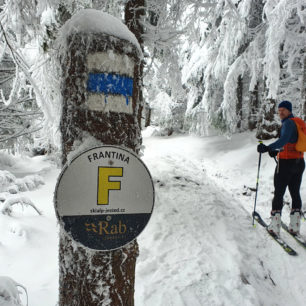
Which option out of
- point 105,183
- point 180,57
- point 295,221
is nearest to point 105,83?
point 105,183

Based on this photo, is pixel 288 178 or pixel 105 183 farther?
pixel 288 178

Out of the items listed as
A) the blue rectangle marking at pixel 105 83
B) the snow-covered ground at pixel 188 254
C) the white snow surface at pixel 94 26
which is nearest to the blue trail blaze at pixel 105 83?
the blue rectangle marking at pixel 105 83

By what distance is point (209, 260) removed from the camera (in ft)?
11.5

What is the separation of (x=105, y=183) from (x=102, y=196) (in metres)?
0.06

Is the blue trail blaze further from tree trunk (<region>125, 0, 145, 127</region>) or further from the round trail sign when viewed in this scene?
tree trunk (<region>125, 0, 145, 127</region>)

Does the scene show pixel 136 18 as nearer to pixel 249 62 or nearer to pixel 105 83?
pixel 105 83

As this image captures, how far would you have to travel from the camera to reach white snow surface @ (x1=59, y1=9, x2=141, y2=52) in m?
1.26

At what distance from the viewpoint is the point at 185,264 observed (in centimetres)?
339

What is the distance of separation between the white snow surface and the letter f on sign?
64 centimetres

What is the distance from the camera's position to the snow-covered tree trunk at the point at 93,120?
1.26 meters

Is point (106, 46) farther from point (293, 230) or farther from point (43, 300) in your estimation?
point (293, 230)

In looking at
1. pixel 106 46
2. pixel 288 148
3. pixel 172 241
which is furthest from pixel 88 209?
pixel 288 148

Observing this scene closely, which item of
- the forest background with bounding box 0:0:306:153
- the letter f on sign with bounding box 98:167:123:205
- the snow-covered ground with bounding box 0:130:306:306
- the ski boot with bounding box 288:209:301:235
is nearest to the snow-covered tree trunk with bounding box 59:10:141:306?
the letter f on sign with bounding box 98:167:123:205

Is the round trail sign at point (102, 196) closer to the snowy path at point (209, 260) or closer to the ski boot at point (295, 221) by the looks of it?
the snowy path at point (209, 260)
